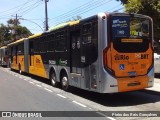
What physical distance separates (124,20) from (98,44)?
1.25m

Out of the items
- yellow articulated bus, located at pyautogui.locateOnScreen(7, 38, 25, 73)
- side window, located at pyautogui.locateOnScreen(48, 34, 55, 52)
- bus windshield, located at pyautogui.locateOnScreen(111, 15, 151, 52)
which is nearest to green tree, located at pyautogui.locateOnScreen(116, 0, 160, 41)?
side window, located at pyautogui.locateOnScreen(48, 34, 55, 52)

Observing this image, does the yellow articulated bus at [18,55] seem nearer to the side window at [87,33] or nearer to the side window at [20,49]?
the side window at [20,49]

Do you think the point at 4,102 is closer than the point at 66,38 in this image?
Yes

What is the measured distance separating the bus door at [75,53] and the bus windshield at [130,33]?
2169 millimetres

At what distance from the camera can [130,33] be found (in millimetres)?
12688

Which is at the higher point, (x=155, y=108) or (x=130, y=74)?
(x=130, y=74)

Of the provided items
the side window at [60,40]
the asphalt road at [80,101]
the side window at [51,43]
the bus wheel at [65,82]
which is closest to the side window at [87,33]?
the asphalt road at [80,101]

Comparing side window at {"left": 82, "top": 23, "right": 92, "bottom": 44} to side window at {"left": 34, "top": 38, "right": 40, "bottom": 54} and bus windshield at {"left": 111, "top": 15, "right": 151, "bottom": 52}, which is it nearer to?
bus windshield at {"left": 111, "top": 15, "right": 151, "bottom": 52}

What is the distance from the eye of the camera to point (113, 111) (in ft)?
36.1

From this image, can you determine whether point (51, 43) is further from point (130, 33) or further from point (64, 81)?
point (130, 33)

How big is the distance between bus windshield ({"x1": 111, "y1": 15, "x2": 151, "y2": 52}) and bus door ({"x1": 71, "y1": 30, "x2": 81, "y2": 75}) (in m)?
2.17

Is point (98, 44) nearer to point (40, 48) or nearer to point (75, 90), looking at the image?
point (75, 90)

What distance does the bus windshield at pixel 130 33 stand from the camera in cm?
1234

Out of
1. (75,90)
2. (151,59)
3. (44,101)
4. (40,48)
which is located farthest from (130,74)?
(40,48)
